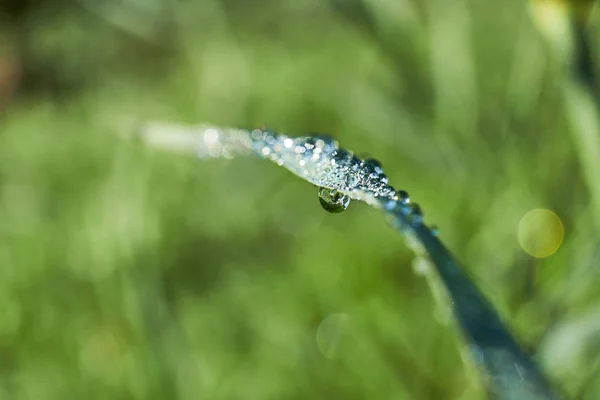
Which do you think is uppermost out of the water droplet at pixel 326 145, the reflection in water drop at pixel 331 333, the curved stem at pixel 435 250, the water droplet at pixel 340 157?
the reflection in water drop at pixel 331 333

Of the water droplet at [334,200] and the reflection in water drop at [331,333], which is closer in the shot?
the water droplet at [334,200]

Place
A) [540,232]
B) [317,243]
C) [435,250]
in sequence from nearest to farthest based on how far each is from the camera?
[435,250] < [540,232] < [317,243]

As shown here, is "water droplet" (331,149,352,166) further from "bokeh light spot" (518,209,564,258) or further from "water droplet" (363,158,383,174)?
"bokeh light spot" (518,209,564,258)

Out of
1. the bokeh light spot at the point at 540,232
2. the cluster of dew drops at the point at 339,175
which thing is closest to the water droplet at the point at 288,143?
the cluster of dew drops at the point at 339,175

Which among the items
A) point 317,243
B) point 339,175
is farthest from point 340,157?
point 317,243

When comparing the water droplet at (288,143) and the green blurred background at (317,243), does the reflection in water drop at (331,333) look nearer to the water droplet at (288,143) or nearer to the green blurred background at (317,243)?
the green blurred background at (317,243)

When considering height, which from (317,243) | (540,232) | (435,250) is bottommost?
(435,250)

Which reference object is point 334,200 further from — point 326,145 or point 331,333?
point 331,333
